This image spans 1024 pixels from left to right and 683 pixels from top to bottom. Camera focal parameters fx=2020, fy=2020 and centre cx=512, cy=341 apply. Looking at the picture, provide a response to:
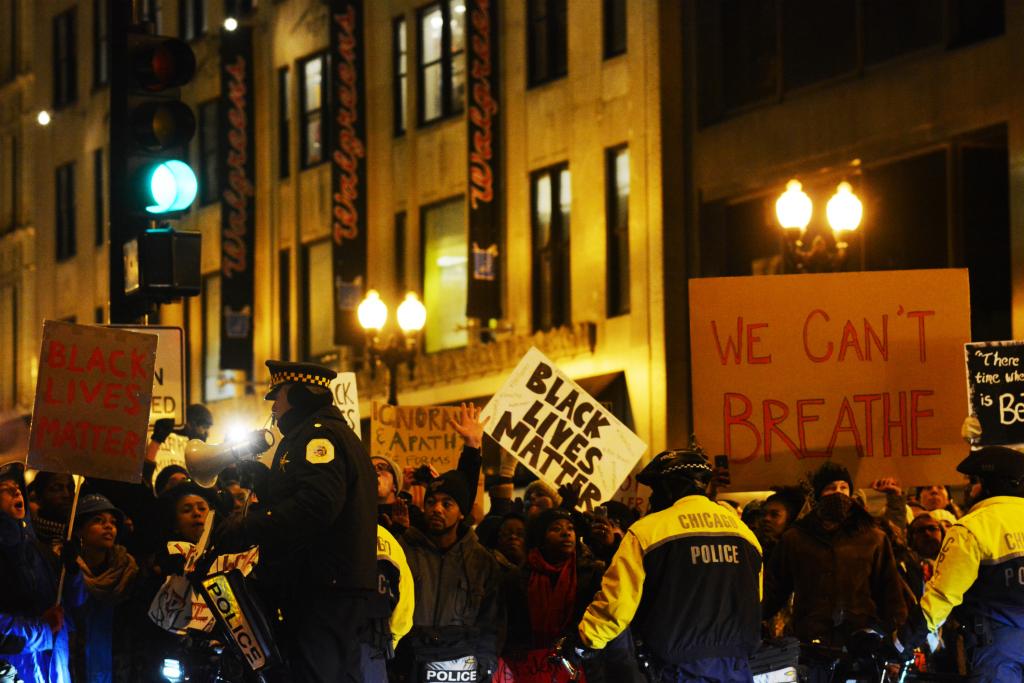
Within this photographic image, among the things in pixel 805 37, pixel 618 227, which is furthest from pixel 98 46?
pixel 805 37

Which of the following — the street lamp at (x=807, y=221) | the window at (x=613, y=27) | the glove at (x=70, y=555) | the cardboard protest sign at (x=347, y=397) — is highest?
the window at (x=613, y=27)

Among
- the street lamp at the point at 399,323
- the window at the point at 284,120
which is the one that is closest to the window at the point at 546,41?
the street lamp at the point at 399,323

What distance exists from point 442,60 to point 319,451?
23.7m

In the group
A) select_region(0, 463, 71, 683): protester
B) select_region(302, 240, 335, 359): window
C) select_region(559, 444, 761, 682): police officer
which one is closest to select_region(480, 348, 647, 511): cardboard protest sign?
select_region(0, 463, 71, 683): protester

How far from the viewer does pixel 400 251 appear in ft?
110

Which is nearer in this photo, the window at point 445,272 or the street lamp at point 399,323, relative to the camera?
the street lamp at point 399,323

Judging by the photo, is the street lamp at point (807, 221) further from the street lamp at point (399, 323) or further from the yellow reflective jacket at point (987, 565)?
the yellow reflective jacket at point (987, 565)

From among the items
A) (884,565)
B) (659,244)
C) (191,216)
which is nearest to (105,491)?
(884,565)

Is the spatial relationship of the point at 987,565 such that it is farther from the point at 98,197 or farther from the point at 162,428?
the point at 98,197

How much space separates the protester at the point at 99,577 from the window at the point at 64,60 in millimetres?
34622

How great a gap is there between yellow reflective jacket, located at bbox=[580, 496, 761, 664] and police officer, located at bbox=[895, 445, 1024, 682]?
122cm

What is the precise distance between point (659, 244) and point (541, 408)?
12881 millimetres

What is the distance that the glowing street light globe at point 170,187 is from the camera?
11102 millimetres

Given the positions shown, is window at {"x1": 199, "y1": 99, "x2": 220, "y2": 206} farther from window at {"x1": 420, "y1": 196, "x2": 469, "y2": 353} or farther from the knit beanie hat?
the knit beanie hat
